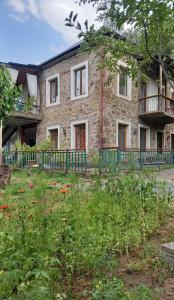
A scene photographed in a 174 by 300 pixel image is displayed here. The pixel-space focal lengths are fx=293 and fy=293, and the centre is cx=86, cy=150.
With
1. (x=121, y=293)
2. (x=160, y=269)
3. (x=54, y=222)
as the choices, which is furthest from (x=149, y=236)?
(x=121, y=293)

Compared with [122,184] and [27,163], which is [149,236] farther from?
[27,163]

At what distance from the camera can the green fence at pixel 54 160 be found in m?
10.7

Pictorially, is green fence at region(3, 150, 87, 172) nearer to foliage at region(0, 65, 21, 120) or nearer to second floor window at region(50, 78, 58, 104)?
foliage at region(0, 65, 21, 120)

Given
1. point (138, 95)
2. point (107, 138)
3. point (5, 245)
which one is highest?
point (138, 95)

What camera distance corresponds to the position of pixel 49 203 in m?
3.75

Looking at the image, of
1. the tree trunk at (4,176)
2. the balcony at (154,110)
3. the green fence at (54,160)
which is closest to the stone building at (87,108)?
the balcony at (154,110)

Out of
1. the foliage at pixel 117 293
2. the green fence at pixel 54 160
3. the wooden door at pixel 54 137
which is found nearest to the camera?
the foliage at pixel 117 293

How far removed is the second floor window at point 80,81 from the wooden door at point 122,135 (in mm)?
2602

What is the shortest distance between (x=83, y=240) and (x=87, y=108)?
1197cm

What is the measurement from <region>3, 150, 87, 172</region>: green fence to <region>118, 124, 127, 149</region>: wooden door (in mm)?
4238

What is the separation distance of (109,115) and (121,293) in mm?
12107

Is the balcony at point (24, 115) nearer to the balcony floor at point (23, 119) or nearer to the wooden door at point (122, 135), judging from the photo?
the balcony floor at point (23, 119)

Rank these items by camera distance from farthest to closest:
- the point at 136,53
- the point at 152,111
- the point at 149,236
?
the point at 152,111, the point at 136,53, the point at 149,236

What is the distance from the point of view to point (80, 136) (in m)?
15.1
